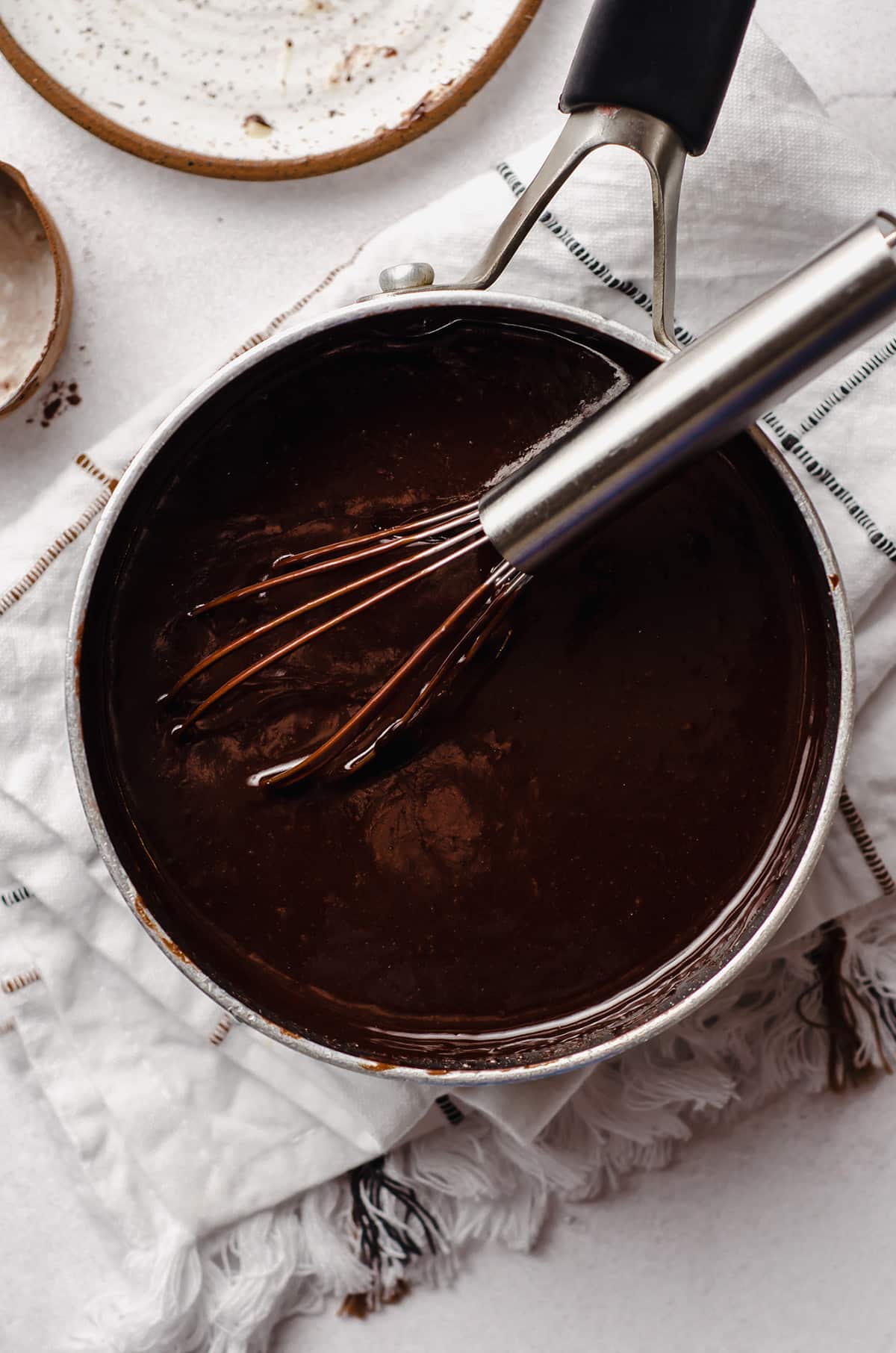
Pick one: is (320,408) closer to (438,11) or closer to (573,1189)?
(438,11)

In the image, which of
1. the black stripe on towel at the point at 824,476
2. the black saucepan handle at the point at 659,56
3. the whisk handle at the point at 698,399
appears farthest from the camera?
the black stripe on towel at the point at 824,476

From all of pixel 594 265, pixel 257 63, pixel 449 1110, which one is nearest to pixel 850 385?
pixel 594 265

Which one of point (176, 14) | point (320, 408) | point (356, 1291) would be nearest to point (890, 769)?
point (320, 408)

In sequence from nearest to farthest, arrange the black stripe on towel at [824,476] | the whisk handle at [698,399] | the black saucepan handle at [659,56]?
the whisk handle at [698,399] < the black saucepan handle at [659,56] < the black stripe on towel at [824,476]

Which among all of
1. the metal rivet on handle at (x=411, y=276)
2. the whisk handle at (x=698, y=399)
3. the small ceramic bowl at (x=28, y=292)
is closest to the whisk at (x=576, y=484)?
the whisk handle at (x=698, y=399)

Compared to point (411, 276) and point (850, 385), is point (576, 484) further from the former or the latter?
point (850, 385)

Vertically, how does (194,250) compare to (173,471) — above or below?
above

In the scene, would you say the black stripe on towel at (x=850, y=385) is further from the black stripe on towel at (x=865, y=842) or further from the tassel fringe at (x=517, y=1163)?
the tassel fringe at (x=517, y=1163)
